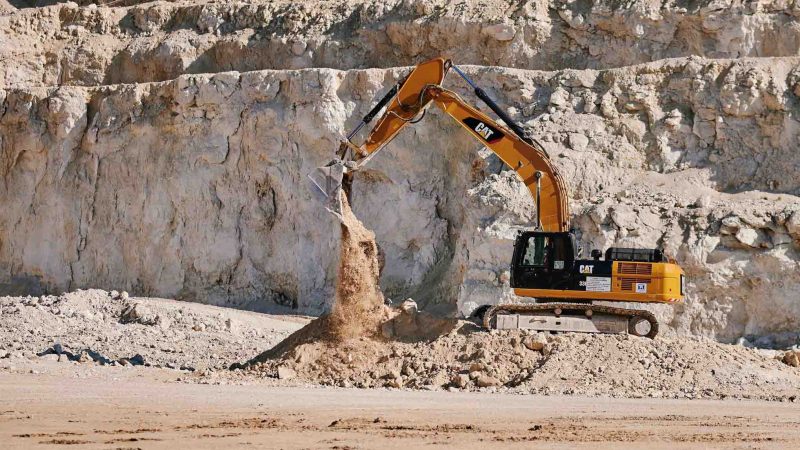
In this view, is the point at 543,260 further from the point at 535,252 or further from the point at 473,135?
the point at 473,135

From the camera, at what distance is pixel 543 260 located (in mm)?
19250

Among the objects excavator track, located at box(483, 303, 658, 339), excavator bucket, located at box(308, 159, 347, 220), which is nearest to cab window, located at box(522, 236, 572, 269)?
excavator track, located at box(483, 303, 658, 339)

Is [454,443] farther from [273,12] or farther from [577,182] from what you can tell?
[273,12]

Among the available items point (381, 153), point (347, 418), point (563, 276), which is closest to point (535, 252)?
point (563, 276)

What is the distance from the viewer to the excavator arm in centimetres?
1972

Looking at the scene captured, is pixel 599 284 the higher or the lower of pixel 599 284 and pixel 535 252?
the lower

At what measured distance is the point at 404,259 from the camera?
2888cm

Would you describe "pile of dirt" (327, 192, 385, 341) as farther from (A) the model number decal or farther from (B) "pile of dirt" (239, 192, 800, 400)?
(A) the model number decal

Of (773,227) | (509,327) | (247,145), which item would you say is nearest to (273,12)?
(247,145)

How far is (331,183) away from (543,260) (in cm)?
316

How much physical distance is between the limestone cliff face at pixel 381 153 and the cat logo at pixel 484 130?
5.23m

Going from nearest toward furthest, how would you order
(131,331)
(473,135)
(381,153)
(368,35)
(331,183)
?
(331,183) < (473,135) < (131,331) < (381,153) < (368,35)

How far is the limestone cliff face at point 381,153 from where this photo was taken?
83.7 feet

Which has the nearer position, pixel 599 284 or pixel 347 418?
pixel 347 418
